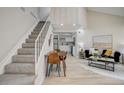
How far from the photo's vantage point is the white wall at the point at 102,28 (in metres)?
9.45

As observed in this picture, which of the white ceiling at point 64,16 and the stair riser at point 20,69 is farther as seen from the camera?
the white ceiling at point 64,16

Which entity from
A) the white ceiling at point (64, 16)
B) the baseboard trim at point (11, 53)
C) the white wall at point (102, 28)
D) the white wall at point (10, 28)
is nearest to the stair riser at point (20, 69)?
the baseboard trim at point (11, 53)

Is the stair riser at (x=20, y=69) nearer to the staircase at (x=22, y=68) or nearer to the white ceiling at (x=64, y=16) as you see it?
the staircase at (x=22, y=68)

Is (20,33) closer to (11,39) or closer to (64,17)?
(11,39)

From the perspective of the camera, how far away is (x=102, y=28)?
9891mm

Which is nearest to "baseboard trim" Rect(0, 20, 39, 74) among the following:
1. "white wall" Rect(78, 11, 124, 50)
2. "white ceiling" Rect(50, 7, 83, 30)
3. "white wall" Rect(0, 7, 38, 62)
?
"white wall" Rect(0, 7, 38, 62)

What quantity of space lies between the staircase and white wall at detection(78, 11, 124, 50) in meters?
6.08

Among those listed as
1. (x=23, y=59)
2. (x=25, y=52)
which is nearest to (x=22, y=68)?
(x=23, y=59)

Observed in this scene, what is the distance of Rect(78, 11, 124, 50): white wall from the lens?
372 inches

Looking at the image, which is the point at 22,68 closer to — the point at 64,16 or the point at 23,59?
the point at 23,59

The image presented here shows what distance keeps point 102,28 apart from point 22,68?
26.3ft

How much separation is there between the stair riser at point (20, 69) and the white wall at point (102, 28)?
7489 mm

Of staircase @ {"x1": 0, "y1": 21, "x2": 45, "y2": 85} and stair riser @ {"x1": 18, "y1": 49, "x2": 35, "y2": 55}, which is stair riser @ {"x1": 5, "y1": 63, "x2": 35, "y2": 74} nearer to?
staircase @ {"x1": 0, "y1": 21, "x2": 45, "y2": 85}
